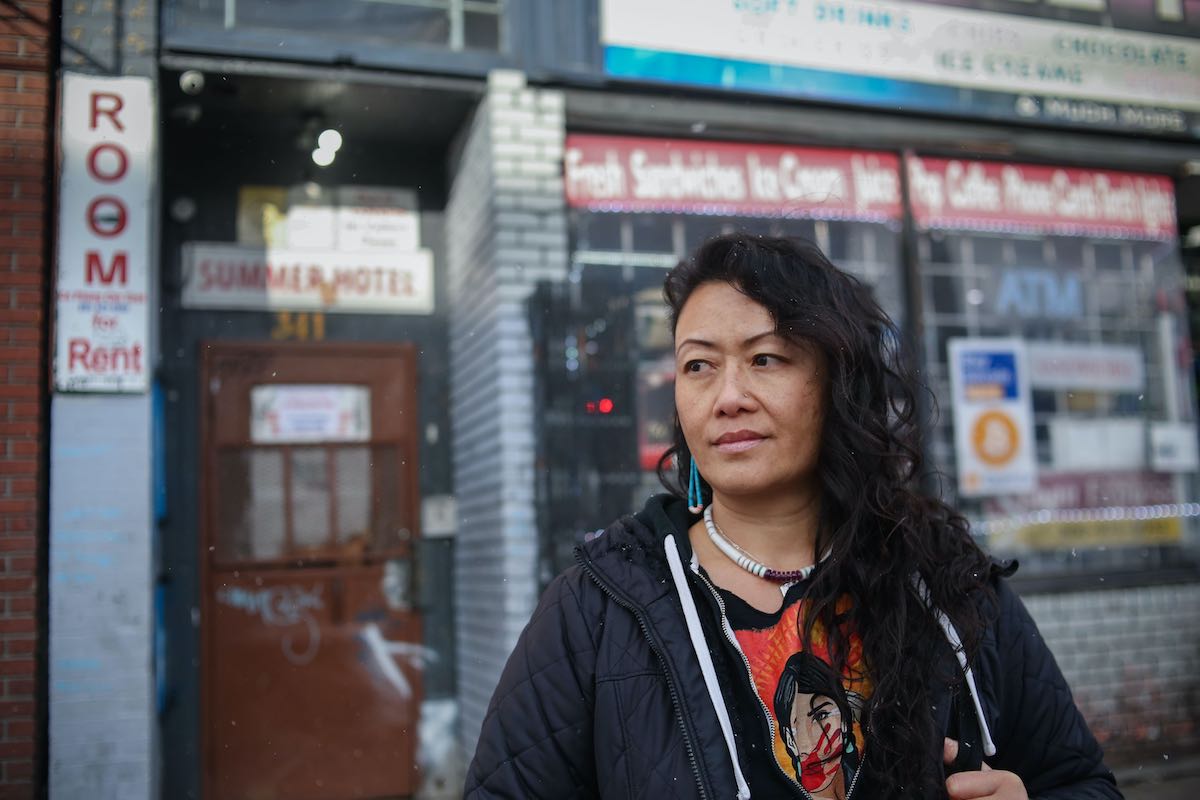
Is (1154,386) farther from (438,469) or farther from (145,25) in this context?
(145,25)

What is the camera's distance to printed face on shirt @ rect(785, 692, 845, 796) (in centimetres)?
165

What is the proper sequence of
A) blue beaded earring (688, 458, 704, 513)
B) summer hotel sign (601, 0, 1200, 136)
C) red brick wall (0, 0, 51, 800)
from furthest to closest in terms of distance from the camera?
summer hotel sign (601, 0, 1200, 136) → red brick wall (0, 0, 51, 800) → blue beaded earring (688, 458, 704, 513)

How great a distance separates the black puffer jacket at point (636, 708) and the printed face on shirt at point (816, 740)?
7 cm

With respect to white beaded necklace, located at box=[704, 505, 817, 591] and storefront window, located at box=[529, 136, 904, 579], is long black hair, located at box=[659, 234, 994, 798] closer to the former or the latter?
white beaded necklace, located at box=[704, 505, 817, 591]

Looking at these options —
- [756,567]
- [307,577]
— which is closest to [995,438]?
[307,577]

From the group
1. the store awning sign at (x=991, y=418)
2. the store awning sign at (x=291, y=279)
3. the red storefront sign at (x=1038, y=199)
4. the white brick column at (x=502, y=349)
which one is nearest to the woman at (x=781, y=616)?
the white brick column at (x=502, y=349)

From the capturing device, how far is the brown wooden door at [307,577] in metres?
5.04

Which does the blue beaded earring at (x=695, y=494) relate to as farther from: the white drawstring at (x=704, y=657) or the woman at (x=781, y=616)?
the white drawstring at (x=704, y=657)

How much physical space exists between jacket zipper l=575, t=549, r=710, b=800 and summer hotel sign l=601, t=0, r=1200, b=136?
4.01 metres

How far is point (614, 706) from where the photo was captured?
162 cm

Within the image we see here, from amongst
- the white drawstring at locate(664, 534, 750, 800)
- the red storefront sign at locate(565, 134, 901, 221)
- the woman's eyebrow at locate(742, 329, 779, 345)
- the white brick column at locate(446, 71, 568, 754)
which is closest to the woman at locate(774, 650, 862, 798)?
the white drawstring at locate(664, 534, 750, 800)

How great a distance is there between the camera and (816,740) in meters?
1.67

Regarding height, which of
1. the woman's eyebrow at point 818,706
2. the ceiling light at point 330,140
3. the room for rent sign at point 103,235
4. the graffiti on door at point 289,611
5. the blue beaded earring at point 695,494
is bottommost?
the graffiti on door at point 289,611

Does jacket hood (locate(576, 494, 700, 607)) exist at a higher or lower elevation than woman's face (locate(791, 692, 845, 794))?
higher
